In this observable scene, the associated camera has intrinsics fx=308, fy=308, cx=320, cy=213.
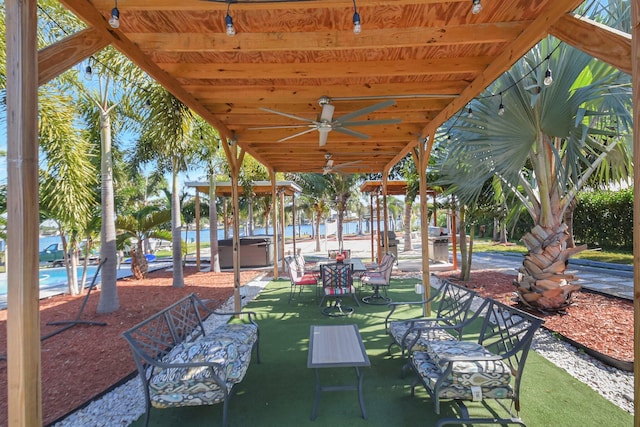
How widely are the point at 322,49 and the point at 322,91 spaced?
1.15 meters

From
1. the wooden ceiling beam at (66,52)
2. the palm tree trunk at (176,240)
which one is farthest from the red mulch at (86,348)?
the wooden ceiling beam at (66,52)

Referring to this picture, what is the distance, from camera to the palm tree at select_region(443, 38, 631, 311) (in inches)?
156

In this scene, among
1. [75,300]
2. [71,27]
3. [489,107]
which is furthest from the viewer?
[75,300]

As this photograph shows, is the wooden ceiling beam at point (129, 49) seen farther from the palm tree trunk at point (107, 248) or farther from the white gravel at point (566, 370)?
the white gravel at point (566, 370)

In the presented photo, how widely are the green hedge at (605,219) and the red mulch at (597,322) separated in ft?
27.0

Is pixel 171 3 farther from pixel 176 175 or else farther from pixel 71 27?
pixel 176 175

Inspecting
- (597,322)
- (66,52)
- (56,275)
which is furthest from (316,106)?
(56,275)

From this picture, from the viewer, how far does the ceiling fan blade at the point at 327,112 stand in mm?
3866

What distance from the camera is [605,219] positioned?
12633 millimetres

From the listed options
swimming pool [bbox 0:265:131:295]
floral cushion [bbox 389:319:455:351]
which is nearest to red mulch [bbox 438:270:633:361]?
floral cushion [bbox 389:319:455:351]

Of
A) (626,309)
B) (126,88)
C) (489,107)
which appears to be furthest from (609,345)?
(126,88)

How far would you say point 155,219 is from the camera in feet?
27.9

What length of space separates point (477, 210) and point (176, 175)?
7.21 m

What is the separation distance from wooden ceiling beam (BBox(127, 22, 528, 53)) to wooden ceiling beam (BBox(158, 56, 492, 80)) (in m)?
0.46
